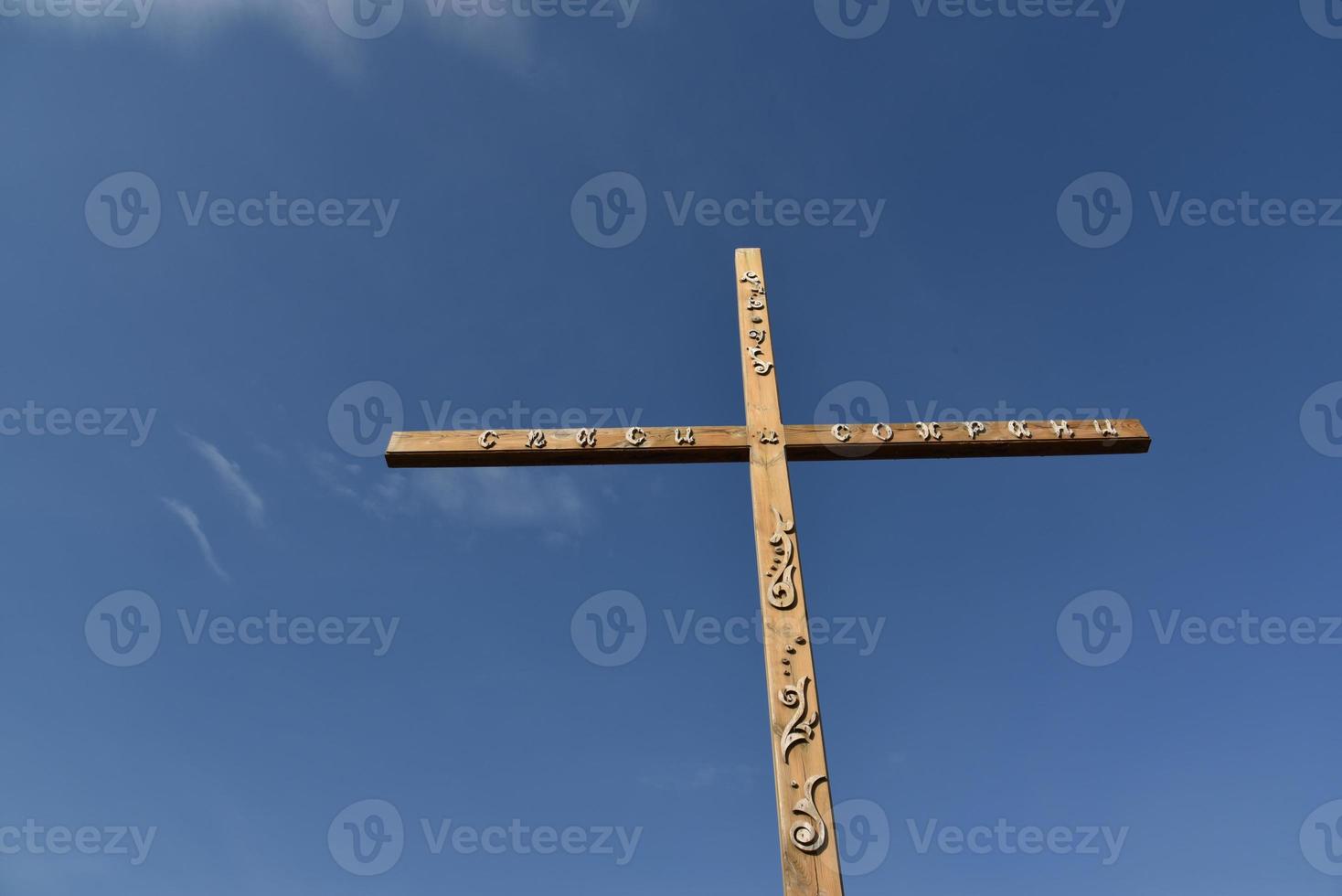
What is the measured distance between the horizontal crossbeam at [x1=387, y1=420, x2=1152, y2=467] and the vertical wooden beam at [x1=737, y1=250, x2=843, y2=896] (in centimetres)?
22

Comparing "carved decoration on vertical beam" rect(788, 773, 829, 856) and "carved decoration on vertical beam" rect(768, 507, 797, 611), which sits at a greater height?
"carved decoration on vertical beam" rect(768, 507, 797, 611)

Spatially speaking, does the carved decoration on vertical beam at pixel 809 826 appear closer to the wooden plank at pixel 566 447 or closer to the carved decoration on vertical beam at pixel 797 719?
the carved decoration on vertical beam at pixel 797 719

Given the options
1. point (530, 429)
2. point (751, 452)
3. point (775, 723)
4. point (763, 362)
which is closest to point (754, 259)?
point (763, 362)

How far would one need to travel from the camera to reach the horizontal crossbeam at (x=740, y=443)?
4715mm

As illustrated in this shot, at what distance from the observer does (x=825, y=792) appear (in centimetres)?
350

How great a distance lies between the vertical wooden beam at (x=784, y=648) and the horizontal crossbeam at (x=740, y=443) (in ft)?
0.71

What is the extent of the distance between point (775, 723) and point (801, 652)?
0.39m

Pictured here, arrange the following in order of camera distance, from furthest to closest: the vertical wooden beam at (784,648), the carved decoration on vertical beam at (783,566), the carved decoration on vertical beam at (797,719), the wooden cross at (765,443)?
the wooden cross at (765,443)
the carved decoration on vertical beam at (783,566)
the carved decoration on vertical beam at (797,719)
the vertical wooden beam at (784,648)

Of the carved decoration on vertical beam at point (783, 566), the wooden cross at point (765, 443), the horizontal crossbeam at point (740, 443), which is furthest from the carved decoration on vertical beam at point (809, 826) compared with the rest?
the horizontal crossbeam at point (740, 443)

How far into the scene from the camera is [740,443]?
4.73 meters

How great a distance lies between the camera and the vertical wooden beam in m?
3.36

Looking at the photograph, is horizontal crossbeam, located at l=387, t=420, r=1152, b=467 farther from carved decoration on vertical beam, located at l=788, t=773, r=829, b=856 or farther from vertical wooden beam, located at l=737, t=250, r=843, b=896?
carved decoration on vertical beam, located at l=788, t=773, r=829, b=856

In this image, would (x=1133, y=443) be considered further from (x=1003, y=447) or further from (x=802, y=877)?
(x=802, y=877)

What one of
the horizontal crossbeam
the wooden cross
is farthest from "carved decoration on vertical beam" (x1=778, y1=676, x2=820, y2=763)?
the horizontal crossbeam
